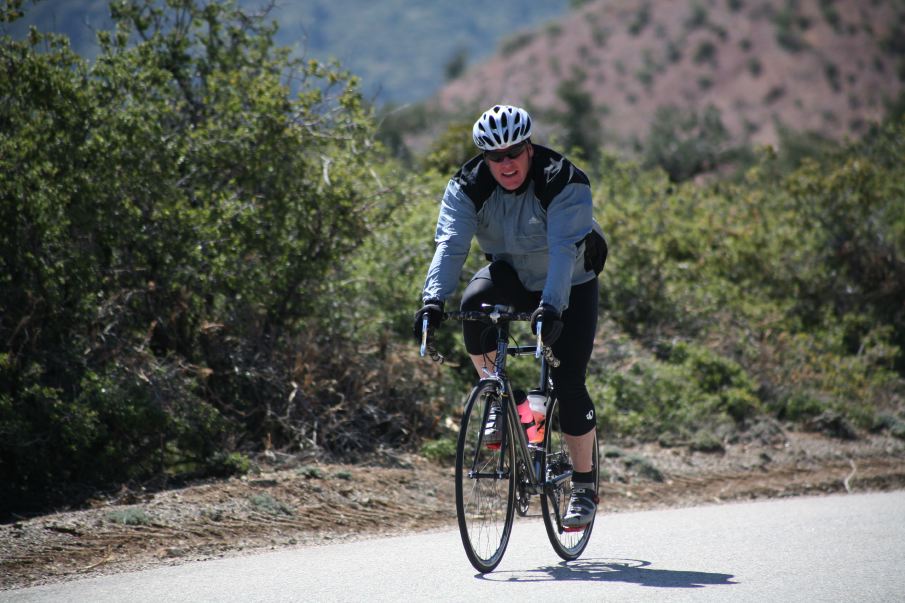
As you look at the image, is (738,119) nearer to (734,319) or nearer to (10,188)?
(734,319)

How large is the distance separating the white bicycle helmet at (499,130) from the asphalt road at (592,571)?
231cm

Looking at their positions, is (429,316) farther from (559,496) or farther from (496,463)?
(559,496)

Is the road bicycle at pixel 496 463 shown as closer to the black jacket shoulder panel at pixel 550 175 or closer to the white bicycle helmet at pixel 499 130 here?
the black jacket shoulder panel at pixel 550 175

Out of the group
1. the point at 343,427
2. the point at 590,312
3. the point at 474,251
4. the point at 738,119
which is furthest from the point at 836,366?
the point at 738,119

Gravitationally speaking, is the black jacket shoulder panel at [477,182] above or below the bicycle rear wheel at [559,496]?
above

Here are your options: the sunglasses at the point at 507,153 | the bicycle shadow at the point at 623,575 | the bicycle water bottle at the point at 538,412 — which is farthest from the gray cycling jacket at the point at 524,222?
the bicycle shadow at the point at 623,575

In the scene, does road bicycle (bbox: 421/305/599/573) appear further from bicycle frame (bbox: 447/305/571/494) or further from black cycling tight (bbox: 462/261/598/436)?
black cycling tight (bbox: 462/261/598/436)

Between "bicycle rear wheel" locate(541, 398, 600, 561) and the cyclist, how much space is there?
0.35 ft

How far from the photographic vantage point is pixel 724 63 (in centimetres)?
7875

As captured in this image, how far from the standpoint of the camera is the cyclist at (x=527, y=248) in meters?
5.66

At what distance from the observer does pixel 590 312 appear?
237 inches

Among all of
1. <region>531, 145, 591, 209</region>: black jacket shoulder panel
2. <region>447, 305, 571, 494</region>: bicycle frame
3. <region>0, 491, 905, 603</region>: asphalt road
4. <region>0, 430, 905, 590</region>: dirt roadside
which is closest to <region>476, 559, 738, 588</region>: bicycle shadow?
<region>0, 491, 905, 603</region>: asphalt road

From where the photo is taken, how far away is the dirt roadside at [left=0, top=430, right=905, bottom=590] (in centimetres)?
620

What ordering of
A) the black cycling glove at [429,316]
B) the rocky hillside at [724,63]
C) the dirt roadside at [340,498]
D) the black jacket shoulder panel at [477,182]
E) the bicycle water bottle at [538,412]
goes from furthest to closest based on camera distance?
the rocky hillside at [724,63] < the dirt roadside at [340,498] < the bicycle water bottle at [538,412] < the black jacket shoulder panel at [477,182] < the black cycling glove at [429,316]
